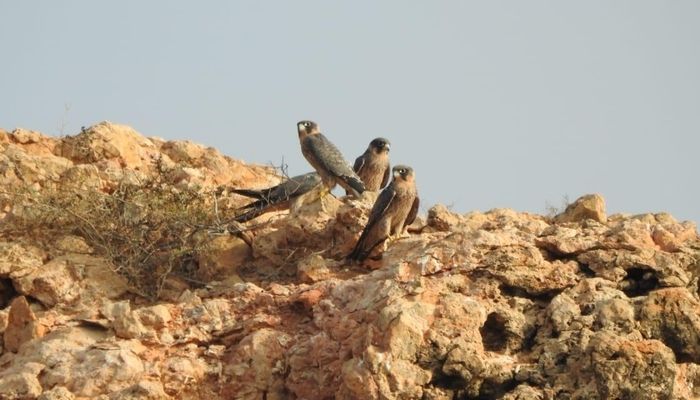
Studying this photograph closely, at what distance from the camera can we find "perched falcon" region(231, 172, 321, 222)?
A: 14688 mm

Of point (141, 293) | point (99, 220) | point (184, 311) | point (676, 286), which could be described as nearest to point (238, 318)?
point (184, 311)

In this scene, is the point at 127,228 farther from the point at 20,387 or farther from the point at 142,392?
the point at 142,392

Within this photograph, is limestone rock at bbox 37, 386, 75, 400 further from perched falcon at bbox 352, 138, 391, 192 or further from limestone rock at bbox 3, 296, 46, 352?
perched falcon at bbox 352, 138, 391, 192

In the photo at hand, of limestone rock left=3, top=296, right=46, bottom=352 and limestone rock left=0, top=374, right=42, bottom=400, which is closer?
limestone rock left=0, top=374, right=42, bottom=400

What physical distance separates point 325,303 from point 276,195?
3.91m

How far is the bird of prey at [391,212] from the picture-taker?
1320 centimetres

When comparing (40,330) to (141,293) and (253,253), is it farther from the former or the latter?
(253,253)

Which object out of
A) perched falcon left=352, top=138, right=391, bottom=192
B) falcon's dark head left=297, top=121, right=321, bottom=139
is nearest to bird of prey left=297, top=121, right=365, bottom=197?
falcon's dark head left=297, top=121, right=321, bottom=139

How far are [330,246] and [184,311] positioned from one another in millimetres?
2517

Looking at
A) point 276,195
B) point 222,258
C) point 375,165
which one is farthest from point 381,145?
point 222,258

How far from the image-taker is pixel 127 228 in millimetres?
13250

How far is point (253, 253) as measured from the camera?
1365 centimetres

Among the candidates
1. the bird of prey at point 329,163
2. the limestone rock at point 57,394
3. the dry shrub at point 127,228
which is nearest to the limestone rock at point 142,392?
the limestone rock at point 57,394

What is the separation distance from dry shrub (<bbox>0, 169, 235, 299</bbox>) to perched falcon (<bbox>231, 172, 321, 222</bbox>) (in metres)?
0.96
